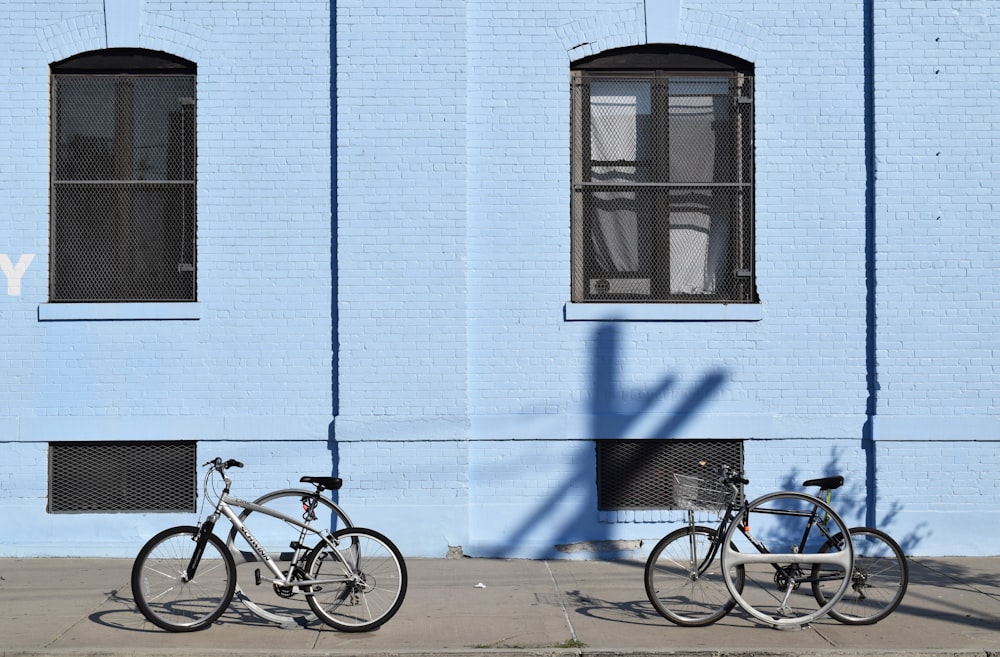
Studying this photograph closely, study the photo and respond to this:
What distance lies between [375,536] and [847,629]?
10.2 ft

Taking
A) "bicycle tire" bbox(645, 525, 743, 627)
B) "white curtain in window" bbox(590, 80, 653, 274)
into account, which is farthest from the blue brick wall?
"bicycle tire" bbox(645, 525, 743, 627)

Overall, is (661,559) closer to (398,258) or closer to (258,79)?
(398,258)

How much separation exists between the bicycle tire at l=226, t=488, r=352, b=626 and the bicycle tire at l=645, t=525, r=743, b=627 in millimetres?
2022

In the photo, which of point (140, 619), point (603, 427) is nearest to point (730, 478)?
point (603, 427)

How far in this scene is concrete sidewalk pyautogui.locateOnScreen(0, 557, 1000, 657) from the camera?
20.6 feet

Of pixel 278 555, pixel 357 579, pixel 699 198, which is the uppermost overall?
pixel 699 198

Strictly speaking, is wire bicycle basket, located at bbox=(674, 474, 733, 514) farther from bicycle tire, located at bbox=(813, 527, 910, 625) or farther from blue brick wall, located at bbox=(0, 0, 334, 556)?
blue brick wall, located at bbox=(0, 0, 334, 556)

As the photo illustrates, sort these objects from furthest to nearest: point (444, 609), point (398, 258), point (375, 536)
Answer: point (398, 258) → point (444, 609) → point (375, 536)

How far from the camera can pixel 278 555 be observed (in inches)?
268

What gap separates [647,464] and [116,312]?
4775 millimetres

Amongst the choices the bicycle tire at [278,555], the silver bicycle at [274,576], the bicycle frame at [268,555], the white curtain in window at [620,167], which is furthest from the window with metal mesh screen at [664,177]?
the bicycle frame at [268,555]

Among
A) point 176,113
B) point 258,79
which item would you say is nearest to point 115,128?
point 176,113

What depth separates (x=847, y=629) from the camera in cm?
680

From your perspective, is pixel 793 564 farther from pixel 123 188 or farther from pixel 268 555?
pixel 123 188
